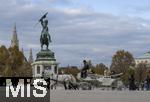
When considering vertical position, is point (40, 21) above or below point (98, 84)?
above

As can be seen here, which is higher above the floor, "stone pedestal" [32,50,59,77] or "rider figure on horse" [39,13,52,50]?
"rider figure on horse" [39,13,52,50]

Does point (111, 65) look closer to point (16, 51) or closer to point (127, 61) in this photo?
point (127, 61)

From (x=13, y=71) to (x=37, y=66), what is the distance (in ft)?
111

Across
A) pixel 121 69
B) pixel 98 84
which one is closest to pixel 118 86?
pixel 98 84

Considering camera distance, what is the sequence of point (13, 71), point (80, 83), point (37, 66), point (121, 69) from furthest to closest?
point (121, 69)
point (13, 71)
point (37, 66)
point (80, 83)

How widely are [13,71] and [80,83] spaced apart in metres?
58.6

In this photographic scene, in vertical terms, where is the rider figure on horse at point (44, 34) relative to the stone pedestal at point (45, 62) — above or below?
above

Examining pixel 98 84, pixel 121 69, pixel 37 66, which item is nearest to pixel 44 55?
pixel 37 66

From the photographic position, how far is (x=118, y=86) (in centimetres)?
4938

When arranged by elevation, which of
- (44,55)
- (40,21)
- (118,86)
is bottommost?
(118,86)

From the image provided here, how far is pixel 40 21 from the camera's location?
74.8m

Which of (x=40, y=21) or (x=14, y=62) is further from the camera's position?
(x=14, y=62)

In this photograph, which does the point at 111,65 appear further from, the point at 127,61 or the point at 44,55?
the point at 44,55

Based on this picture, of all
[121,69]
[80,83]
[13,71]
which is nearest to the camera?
[80,83]
